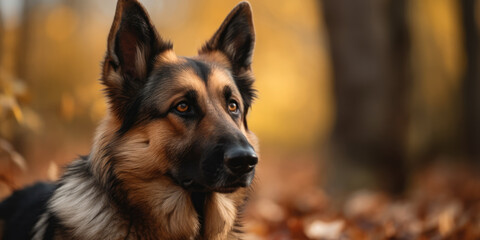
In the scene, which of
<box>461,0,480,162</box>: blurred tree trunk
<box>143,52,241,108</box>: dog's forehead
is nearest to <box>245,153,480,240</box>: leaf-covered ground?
<box>143,52,241,108</box>: dog's forehead

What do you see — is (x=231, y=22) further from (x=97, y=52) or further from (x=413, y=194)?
(x=97, y=52)

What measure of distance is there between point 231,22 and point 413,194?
5.05m

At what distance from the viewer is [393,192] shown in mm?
7434

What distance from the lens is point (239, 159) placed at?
312cm

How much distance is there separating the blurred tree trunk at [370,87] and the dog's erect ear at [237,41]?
11.5 ft

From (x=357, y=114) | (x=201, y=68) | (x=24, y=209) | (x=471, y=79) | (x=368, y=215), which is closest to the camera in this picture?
(x=201, y=68)

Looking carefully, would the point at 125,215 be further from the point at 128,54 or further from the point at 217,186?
the point at 128,54

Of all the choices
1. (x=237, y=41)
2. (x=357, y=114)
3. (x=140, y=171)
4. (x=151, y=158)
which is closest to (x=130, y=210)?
(x=140, y=171)

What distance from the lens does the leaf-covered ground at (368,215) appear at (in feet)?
14.7

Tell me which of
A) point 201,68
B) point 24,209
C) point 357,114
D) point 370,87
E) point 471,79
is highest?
point 471,79

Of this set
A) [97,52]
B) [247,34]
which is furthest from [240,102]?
[97,52]

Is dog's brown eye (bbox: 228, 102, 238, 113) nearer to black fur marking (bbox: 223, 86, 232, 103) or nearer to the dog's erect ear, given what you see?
black fur marking (bbox: 223, 86, 232, 103)

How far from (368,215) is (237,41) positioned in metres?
3.09

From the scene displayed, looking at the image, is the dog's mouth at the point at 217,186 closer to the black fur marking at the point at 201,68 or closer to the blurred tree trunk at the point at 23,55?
the black fur marking at the point at 201,68
